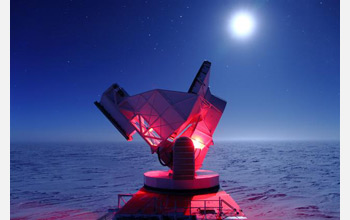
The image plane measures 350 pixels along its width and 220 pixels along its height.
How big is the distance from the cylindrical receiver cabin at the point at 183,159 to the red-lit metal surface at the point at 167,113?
1514 millimetres

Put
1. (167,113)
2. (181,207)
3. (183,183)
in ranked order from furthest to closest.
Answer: (167,113) → (183,183) → (181,207)

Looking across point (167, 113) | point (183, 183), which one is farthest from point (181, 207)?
point (167, 113)

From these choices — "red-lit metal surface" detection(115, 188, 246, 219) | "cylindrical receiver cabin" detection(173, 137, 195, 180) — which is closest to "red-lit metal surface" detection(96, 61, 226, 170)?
"cylindrical receiver cabin" detection(173, 137, 195, 180)

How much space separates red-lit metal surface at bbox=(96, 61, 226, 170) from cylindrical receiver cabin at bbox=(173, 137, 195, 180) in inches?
59.6

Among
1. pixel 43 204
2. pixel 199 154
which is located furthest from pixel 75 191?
pixel 199 154

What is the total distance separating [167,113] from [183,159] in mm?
4196

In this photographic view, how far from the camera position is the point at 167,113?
74.7 ft

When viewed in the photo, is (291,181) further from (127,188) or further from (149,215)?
(149,215)

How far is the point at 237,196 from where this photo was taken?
37.1 m

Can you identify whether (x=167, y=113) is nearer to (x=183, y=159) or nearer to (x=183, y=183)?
(x=183, y=159)

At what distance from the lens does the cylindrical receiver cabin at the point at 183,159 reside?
71.1 feet

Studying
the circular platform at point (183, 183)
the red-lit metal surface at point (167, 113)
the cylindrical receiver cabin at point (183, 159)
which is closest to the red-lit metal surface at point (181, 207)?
the circular platform at point (183, 183)

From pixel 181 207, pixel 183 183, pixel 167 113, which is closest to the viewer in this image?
pixel 181 207

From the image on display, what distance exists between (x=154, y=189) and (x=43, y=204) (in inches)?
717
